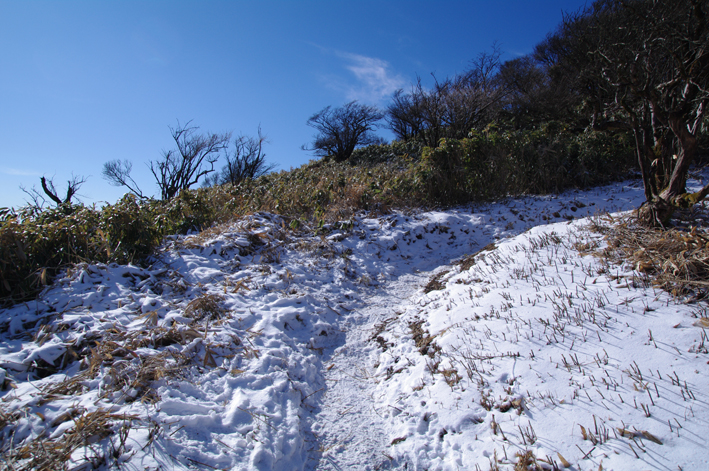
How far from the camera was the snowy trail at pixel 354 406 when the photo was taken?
2.49 meters

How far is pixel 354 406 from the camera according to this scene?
3.04 meters

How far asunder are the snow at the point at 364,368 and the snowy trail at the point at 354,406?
0.05 ft

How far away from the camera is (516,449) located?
2111 millimetres

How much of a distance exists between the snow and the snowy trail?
0.02 metres

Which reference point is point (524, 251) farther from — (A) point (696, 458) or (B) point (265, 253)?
(B) point (265, 253)

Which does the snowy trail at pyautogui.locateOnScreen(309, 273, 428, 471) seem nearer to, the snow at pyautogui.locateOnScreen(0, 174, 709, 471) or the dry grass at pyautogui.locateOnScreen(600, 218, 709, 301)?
the snow at pyautogui.locateOnScreen(0, 174, 709, 471)

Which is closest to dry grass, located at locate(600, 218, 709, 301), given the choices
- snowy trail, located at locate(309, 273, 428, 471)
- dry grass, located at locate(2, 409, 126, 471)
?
snowy trail, located at locate(309, 273, 428, 471)

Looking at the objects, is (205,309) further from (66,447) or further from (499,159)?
(499,159)

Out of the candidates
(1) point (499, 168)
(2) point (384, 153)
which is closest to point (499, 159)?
(1) point (499, 168)

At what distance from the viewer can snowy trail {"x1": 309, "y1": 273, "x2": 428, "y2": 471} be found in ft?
8.16

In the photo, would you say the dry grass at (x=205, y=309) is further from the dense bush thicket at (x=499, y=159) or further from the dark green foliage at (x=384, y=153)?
the dark green foliage at (x=384, y=153)

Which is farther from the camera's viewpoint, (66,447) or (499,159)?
(499,159)

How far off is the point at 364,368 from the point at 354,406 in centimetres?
62

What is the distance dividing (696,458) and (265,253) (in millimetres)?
5453
